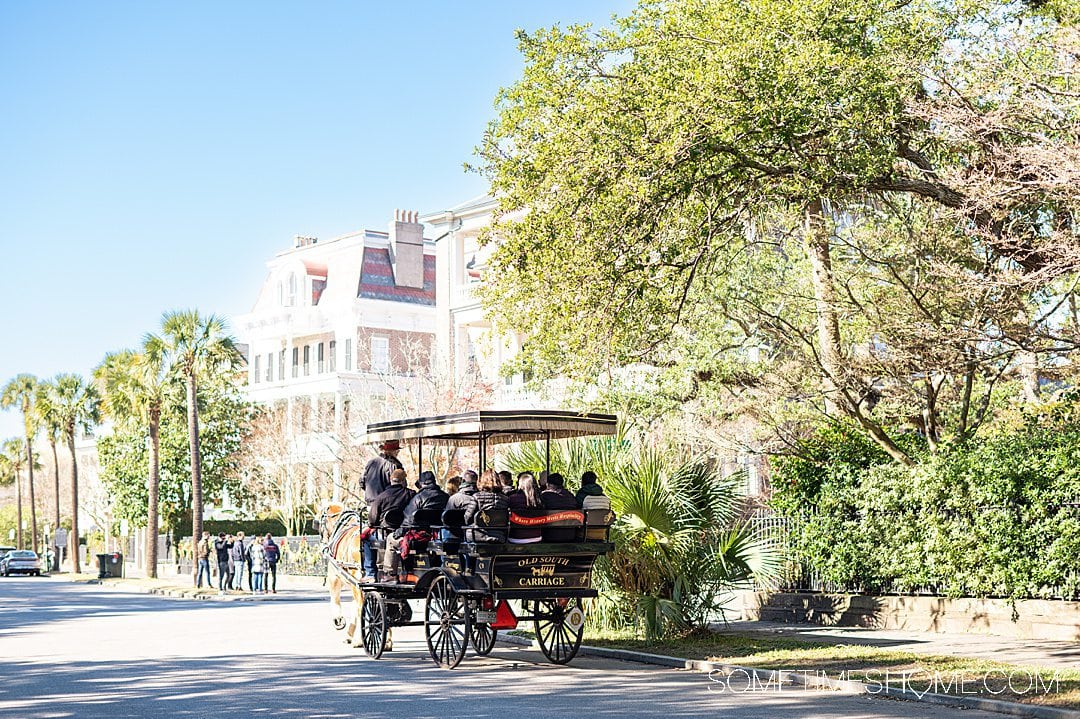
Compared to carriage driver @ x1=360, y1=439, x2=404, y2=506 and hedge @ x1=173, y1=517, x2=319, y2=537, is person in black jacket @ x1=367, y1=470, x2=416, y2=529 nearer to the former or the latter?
carriage driver @ x1=360, y1=439, x2=404, y2=506

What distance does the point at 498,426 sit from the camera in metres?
17.0

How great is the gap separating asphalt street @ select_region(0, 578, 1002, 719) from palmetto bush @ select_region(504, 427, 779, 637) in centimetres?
133

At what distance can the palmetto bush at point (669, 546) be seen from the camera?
1717 centimetres

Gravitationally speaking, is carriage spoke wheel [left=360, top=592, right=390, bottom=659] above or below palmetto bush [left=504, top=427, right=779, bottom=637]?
below

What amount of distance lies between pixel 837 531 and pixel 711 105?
28.9 ft

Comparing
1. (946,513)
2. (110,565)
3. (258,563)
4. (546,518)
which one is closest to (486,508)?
(546,518)

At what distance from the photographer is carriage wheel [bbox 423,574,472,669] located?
15.5m

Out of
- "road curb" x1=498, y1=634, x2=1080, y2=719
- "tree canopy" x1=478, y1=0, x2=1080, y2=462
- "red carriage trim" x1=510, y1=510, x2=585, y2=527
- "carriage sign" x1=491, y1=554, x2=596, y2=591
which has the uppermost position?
"tree canopy" x1=478, y1=0, x2=1080, y2=462

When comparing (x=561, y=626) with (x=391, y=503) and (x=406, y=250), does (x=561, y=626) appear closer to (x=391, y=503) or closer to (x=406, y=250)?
(x=391, y=503)

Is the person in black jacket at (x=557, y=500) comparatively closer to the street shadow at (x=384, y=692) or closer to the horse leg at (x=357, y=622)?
the street shadow at (x=384, y=692)

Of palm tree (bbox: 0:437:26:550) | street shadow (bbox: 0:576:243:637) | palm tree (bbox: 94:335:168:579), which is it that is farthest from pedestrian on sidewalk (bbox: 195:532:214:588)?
palm tree (bbox: 0:437:26:550)

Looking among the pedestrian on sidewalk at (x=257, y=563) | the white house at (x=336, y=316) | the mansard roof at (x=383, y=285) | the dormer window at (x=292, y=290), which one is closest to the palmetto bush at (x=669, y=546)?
the pedestrian on sidewalk at (x=257, y=563)

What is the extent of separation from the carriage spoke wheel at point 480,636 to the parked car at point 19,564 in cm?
6195

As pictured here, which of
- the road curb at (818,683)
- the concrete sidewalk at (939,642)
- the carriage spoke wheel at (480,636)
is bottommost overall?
the concrete sidewalk at (939,642)
